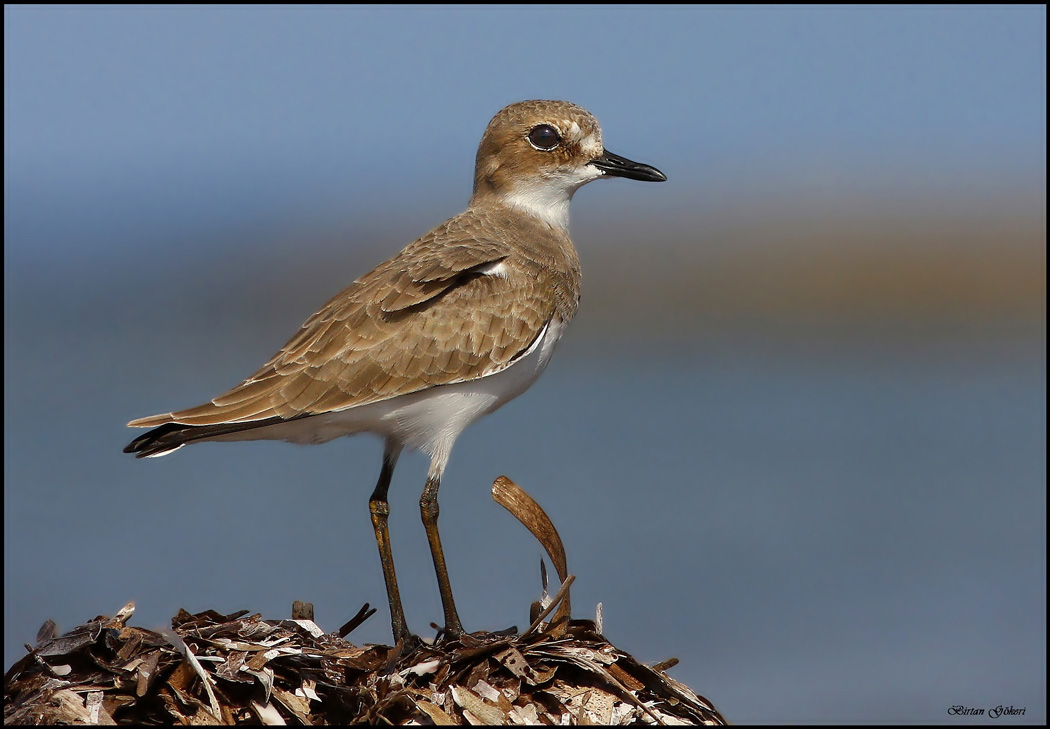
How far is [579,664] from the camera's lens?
4992 mm

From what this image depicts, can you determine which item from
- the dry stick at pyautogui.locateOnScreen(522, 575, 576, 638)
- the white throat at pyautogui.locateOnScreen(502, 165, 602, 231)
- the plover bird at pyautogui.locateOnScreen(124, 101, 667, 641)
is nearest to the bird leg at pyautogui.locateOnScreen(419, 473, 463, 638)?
the plover bird at pyautogui.locateOnScreen(124, 101, 667, 641)

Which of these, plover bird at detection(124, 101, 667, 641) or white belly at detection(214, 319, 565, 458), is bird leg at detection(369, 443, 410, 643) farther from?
white belly at detection(214, 319, 565, 458)

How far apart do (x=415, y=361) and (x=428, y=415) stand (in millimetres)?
355

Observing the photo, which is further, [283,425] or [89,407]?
[89,407]

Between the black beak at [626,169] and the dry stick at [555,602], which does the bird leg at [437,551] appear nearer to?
the dry stick at [555,602]

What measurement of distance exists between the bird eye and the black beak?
31 centimetres

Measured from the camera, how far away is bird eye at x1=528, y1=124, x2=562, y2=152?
7.83 meters

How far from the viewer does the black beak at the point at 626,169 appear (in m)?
7.90

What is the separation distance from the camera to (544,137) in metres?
7.84

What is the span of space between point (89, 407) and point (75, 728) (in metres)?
23.4

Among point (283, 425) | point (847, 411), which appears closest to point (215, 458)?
point (847, 411)

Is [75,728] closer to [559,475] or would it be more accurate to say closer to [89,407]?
[559,475]

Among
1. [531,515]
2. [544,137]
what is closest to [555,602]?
[531,515]

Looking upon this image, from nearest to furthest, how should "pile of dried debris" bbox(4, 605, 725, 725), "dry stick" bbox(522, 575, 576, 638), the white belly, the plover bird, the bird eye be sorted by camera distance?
"pile of dried debris" bbox(4, 605, 725, 725)
"dry stick" bbox(522, 575, 576, 638)
the plover bird
the white belly
the bird eye
